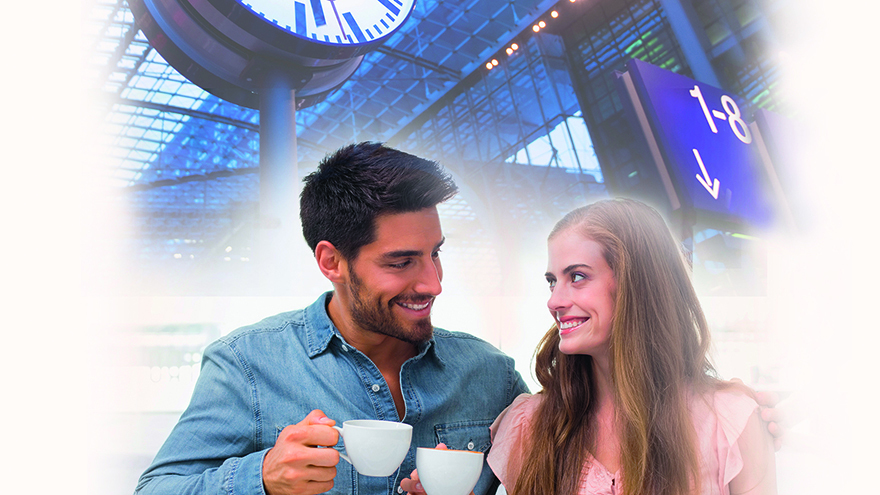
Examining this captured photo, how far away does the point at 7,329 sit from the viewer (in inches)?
82.2

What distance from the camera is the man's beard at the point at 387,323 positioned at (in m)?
1.49

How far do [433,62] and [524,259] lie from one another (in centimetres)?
114

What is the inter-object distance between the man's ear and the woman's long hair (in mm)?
574

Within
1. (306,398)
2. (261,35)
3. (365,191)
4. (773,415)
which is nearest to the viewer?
(773,415)

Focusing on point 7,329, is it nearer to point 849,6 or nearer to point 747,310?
point 747,310

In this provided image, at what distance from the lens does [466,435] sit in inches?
61.3

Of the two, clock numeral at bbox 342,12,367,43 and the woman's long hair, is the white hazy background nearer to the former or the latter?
the woman's long hair

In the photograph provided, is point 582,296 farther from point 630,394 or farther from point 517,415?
point 517,415

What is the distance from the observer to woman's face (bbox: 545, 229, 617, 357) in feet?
4.41

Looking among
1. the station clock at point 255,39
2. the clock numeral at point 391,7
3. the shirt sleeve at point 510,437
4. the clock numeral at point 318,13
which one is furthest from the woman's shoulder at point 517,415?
the clock numeral at point 391,7

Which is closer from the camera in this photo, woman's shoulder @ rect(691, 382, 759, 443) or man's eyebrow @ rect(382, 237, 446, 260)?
woman's shoulder @ rect(691, 382, 759, 443)

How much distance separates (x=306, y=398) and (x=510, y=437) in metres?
0.52

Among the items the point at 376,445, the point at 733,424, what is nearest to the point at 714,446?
the point at 733,424

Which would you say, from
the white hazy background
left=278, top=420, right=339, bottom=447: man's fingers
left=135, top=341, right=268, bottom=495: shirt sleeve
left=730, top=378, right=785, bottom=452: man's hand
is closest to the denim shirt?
left=135, top=341, right=268, bottom=495: shirt sleeve
